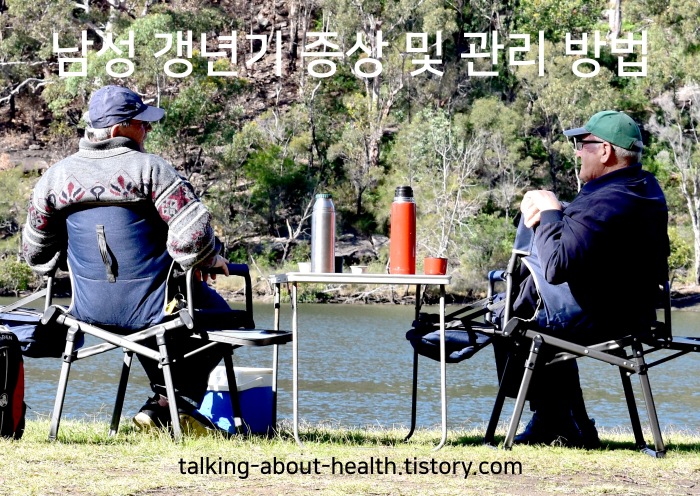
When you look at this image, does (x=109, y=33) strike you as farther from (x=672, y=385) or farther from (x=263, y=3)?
(x=672, y=385)

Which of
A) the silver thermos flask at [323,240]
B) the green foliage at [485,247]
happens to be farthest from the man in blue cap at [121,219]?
the green foliage at [485,247]

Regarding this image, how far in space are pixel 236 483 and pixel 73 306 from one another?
119cm

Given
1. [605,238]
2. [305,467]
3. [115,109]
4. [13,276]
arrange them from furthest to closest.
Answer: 1. [13,276]
2. [115,109]
3. [605,238]
4. [305,467]

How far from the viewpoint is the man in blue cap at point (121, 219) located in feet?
12.2

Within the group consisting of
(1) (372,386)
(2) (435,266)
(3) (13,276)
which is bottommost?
(3) (13,276)

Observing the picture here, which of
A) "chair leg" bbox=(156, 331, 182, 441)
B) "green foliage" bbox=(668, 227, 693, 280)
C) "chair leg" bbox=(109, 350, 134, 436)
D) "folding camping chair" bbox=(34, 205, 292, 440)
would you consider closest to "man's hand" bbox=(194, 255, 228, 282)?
"folding camping chair" bbox=(34, 205, 292, 440)

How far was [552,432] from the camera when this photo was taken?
13.4 feet

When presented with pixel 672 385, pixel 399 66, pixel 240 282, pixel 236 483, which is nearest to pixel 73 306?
pixel 236 483

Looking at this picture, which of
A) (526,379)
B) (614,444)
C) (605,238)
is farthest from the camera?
(614,444)

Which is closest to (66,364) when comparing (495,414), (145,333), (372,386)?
(145,333)

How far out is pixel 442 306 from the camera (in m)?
3.94

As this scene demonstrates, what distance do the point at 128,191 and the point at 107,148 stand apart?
21 cm

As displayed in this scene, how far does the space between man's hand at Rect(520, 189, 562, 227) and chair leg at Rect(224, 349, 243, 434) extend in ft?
3.91

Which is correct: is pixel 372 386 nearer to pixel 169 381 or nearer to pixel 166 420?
pixel 166 420
